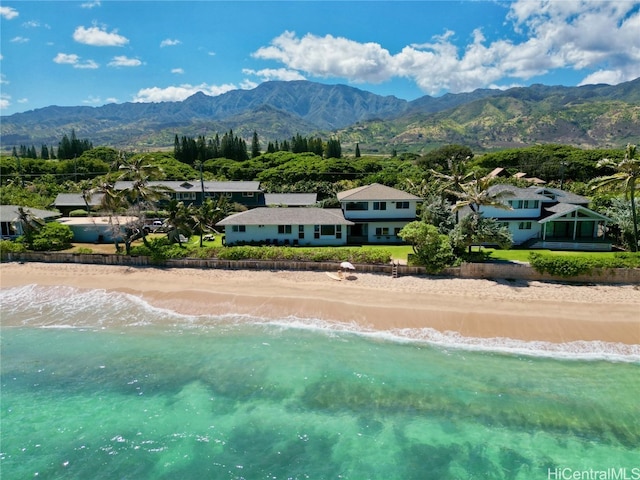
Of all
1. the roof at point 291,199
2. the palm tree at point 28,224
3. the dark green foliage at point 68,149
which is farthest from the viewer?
the dark green foliage at point 68,149

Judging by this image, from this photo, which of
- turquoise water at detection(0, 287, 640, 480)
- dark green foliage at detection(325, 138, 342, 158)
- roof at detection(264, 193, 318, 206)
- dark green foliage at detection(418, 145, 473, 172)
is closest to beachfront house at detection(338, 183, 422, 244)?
roof at detection(264, 193, 318, 206)

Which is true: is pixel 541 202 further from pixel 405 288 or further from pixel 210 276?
pixel 210 276

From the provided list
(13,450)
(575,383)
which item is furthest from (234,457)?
(575,383)

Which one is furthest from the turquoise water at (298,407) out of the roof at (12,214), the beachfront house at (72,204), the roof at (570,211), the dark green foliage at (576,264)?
the beachfront house at (72,204)

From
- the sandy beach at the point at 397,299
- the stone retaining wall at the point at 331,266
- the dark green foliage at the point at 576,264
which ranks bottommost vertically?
the sandy beach at the point at 397,299

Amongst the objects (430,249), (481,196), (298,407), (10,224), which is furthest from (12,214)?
(481,196)

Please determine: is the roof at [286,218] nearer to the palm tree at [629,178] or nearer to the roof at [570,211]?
the roof at [570,211]
